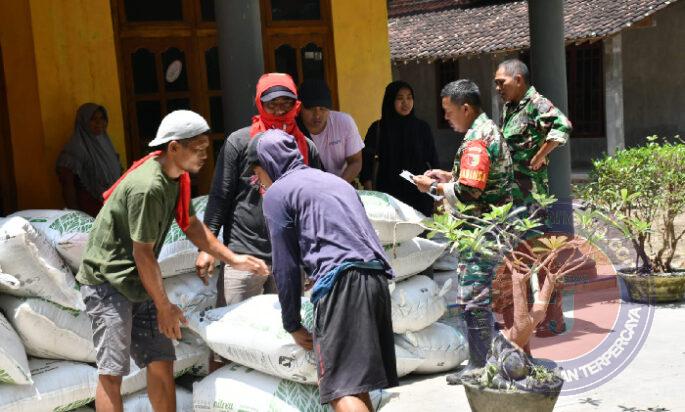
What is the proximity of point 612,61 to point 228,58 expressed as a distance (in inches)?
595

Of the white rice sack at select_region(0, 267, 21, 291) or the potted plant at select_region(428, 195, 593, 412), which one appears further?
the white rice sack at select_region(0, 267, 21, 291)

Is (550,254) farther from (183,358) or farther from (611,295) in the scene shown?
(611,295)

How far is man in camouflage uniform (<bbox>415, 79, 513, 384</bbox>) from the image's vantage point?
4.86 meters

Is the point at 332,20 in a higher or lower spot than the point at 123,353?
higher

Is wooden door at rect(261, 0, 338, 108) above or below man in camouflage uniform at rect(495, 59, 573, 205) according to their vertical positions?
above

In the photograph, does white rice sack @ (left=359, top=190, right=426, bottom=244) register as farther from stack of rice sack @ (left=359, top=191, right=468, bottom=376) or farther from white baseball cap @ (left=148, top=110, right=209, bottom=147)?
white baseball cap @ (left=148, top=110, right=209, bottom=147)

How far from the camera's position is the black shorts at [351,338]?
3.60m

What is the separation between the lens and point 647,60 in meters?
20.4

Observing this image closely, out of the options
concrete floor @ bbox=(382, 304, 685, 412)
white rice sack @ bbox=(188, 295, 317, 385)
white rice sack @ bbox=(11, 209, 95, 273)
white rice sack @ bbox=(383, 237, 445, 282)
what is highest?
white rice sack @ bbox=(11, 209, 95, 273)

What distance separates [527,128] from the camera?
19.1 feet

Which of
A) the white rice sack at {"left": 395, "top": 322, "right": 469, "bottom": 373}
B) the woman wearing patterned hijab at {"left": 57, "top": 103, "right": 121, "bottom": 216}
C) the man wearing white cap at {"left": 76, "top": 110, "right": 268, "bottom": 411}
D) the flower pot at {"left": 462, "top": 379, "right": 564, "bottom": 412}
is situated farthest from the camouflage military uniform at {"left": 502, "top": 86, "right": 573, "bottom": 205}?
the woman wearing patterned hijab at {"left": 57, "top": 103, "right": 121, "bottom": 216}

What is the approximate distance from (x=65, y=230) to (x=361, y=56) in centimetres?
424

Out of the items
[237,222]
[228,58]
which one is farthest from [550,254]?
[228,58]

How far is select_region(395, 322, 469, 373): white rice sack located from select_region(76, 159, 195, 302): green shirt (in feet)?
5.41
